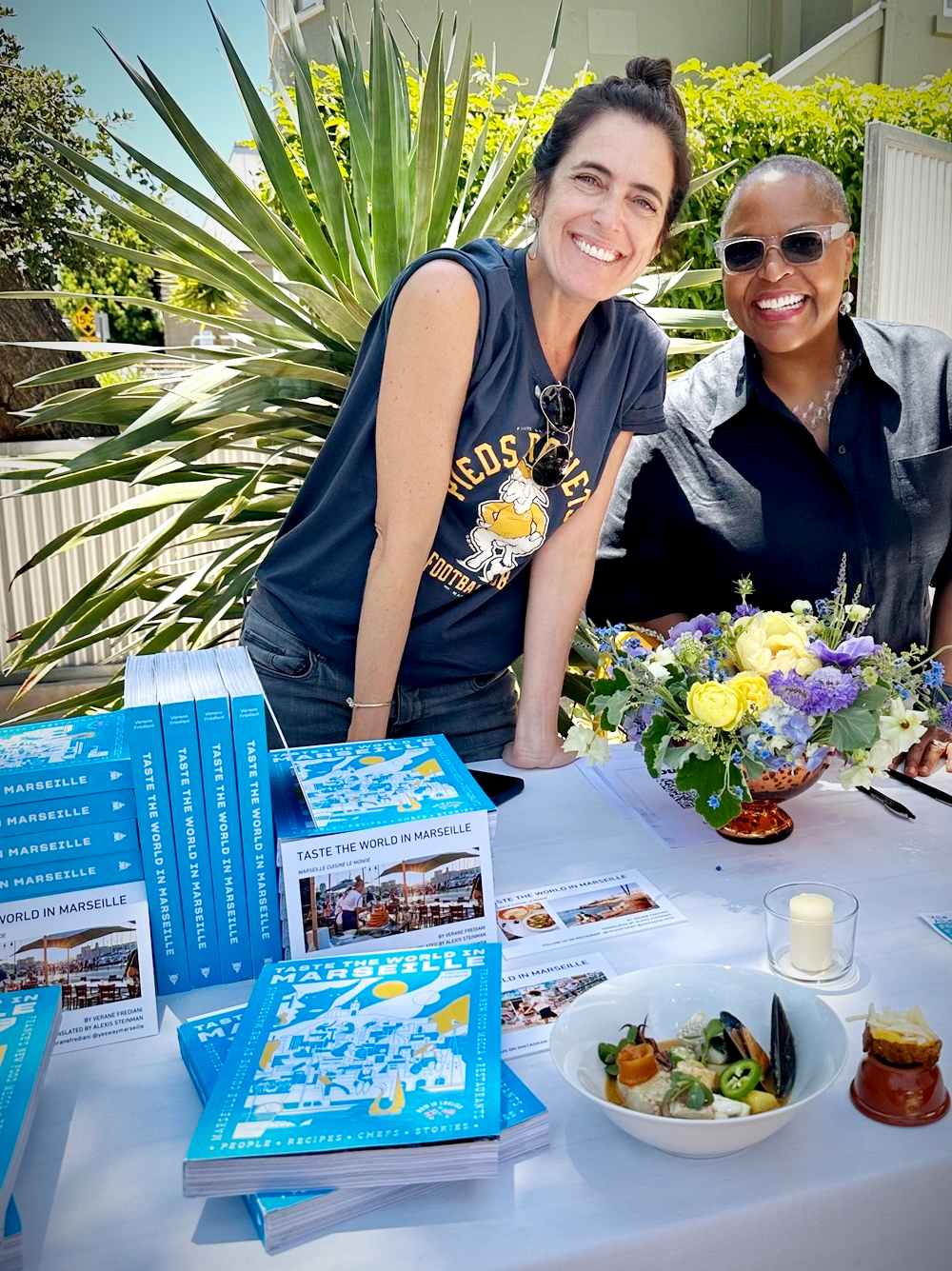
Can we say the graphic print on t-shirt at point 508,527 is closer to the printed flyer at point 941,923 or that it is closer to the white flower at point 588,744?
the white flower at point 588,744

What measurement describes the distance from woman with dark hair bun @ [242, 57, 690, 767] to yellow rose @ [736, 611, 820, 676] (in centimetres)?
44

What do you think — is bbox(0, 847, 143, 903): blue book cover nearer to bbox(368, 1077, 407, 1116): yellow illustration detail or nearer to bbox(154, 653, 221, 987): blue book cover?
bbox(154, 653, 221, 987): blue book cover

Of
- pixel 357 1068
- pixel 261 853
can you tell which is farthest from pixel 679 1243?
pixel 261 853

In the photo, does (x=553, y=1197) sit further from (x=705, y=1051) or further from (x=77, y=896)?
(x=77, y=896)

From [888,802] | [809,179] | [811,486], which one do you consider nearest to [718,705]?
[888,802]

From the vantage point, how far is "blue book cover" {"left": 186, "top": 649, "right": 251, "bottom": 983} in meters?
1.17

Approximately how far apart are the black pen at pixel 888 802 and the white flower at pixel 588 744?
1.33ft

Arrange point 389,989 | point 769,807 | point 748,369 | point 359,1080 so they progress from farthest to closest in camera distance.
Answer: point 748,369, point 769,807, point 389,989, point 359,1080

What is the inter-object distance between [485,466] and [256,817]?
75 cm

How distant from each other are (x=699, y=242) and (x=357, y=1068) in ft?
18.5

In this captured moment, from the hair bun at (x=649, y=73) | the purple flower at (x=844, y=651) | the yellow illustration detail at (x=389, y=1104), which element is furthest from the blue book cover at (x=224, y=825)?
the hair bun at (x=649, y=73)

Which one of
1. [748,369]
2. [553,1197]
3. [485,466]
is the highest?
[748,369]

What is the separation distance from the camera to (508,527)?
1.77 m

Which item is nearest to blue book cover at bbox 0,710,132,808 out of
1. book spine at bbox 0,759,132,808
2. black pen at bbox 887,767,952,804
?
book spine at bbox 0,759,132,808
